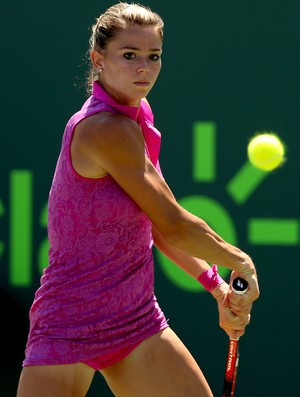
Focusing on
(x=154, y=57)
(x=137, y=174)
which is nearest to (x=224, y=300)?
(x=137, y=174)

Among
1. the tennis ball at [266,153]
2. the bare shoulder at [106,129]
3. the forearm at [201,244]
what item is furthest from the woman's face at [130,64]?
the tennis ball at [266,153]

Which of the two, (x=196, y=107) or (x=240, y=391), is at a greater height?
(x=196, y=107)

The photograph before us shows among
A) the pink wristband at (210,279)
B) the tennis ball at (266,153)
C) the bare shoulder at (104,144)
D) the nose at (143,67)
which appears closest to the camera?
the bare shoulder at (104,144)

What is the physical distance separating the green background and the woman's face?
63.7 inches

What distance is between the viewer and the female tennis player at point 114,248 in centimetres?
292

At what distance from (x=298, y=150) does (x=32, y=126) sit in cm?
123

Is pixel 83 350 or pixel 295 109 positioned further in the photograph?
pixel 295 109

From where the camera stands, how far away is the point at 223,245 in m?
3.00

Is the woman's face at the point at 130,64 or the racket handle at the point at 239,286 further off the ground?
the woman's face at the point at 130,64

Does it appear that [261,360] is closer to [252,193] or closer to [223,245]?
[252,193]

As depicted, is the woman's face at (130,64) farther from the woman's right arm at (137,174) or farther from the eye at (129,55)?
the woman's right arm at (137,174)

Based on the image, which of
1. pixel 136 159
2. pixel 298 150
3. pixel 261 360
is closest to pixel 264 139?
pixel 298 150

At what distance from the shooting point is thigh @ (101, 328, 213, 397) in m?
3.02

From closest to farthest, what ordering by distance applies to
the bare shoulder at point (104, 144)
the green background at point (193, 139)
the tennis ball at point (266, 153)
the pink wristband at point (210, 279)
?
the bare shoulder at point (104, 144), the pink wristband at point (210, 279), the tennis ball at point (266, 153), the green background at point (193, 139)
